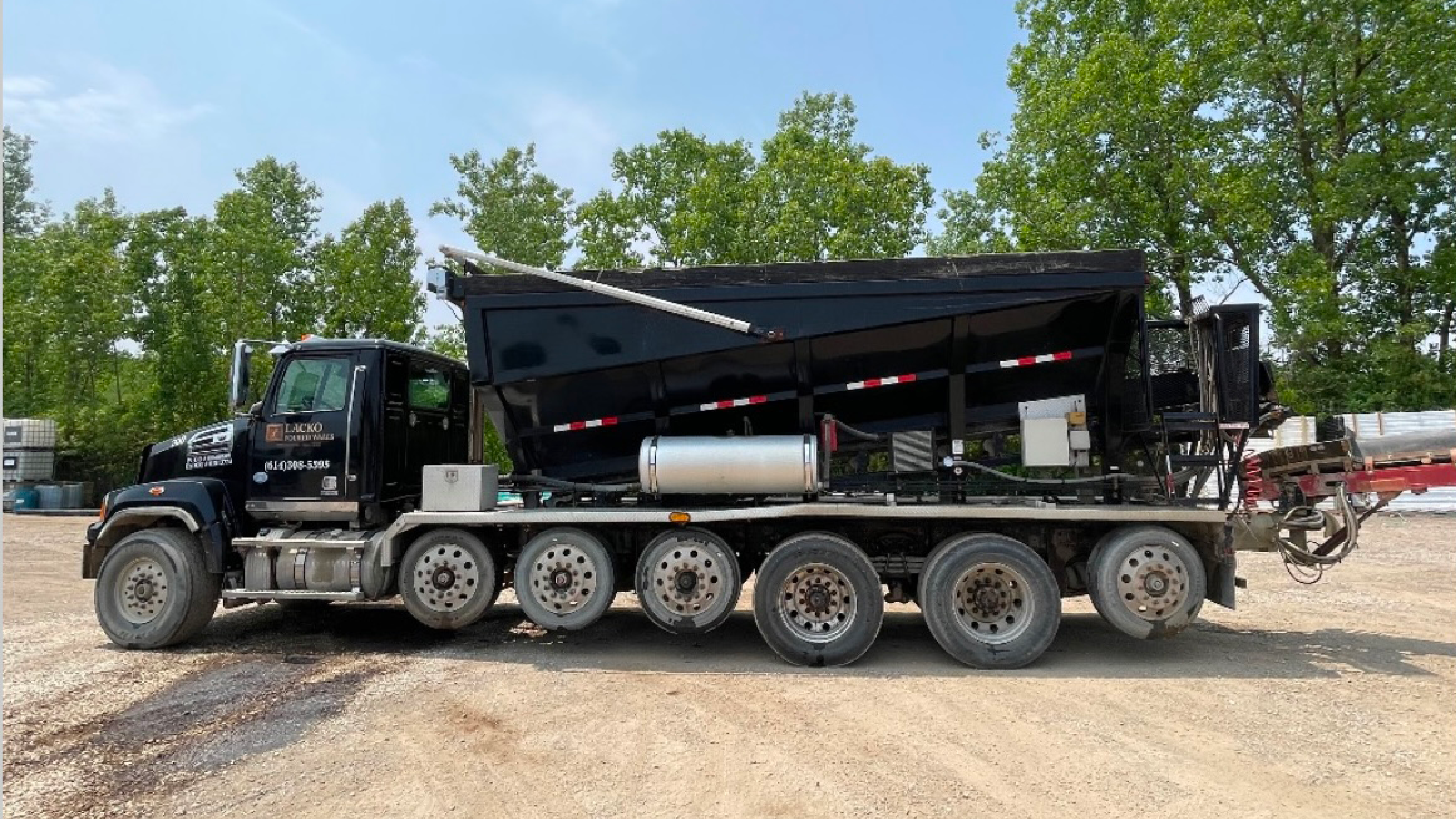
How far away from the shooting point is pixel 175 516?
25.1ft

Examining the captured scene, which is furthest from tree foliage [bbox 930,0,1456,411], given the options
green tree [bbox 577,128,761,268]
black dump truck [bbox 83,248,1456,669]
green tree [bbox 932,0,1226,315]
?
black dump truck [bbox 83,248,1456,669]

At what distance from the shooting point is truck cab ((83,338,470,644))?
7664 millimetres

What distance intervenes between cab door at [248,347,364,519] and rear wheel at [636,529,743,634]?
2.93 m

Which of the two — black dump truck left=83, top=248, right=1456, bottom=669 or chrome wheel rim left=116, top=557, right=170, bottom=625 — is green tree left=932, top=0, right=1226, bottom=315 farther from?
chrome wheel rim left=116, top=557, right=170, bottom=625

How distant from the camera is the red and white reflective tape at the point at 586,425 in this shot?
25.3ft

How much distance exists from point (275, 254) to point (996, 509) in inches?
1060

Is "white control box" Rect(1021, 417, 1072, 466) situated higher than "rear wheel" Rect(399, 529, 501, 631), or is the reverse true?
"white control box" Rect(1021, 417, 1072, 466)

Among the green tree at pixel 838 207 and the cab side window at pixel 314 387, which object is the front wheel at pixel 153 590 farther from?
the green tree at pixel 838 207

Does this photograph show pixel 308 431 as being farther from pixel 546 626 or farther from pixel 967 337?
pixel 967 337

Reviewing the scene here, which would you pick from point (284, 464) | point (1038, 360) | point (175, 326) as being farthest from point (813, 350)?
point (175, 326)

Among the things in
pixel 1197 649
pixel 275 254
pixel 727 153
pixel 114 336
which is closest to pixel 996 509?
pixel 1197 649

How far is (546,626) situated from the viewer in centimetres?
727

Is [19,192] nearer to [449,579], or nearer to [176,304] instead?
[176,304]

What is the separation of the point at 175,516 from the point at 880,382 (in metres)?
6.57
